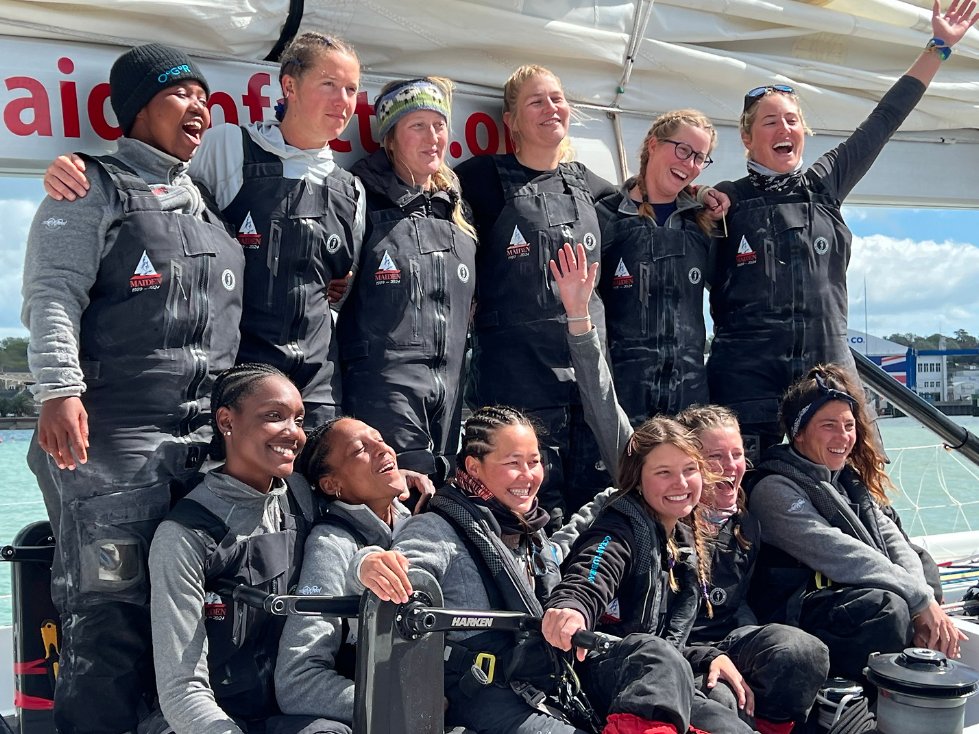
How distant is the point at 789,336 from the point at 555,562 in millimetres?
1290

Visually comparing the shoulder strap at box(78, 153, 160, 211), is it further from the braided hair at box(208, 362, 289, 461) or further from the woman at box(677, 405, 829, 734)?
the woman at box(677, 405, 829, 734)

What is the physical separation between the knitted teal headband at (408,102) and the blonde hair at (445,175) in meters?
0.02

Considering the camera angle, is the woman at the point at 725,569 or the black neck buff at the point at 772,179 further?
the black neck buff at the point at 772,179

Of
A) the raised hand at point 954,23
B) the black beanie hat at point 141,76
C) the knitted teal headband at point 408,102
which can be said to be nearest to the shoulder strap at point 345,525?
the black beanie hat at point 141,76

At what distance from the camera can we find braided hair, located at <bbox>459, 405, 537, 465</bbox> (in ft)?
8.39

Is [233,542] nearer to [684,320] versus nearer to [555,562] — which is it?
[555,562]

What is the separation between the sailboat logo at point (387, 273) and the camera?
297cm

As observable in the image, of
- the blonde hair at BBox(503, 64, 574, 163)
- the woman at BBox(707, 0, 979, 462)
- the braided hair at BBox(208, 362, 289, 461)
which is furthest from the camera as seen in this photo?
the woman at BBox(707, 0, 979, 462)

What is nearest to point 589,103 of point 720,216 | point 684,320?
point 720,216

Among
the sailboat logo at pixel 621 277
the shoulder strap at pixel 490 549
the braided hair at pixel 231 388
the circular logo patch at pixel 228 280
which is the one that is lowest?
the shoulder strap at pixel 490 549

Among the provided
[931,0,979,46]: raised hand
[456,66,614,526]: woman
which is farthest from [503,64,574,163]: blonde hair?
[931,0,979,46]: raised hand

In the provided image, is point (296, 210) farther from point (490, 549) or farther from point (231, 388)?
point (490, 549)

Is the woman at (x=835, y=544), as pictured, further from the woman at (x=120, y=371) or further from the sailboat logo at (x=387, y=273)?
the woman at (x=120, y=371)

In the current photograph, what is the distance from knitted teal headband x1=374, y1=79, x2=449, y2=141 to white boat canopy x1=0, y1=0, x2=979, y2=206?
0.95 ft
